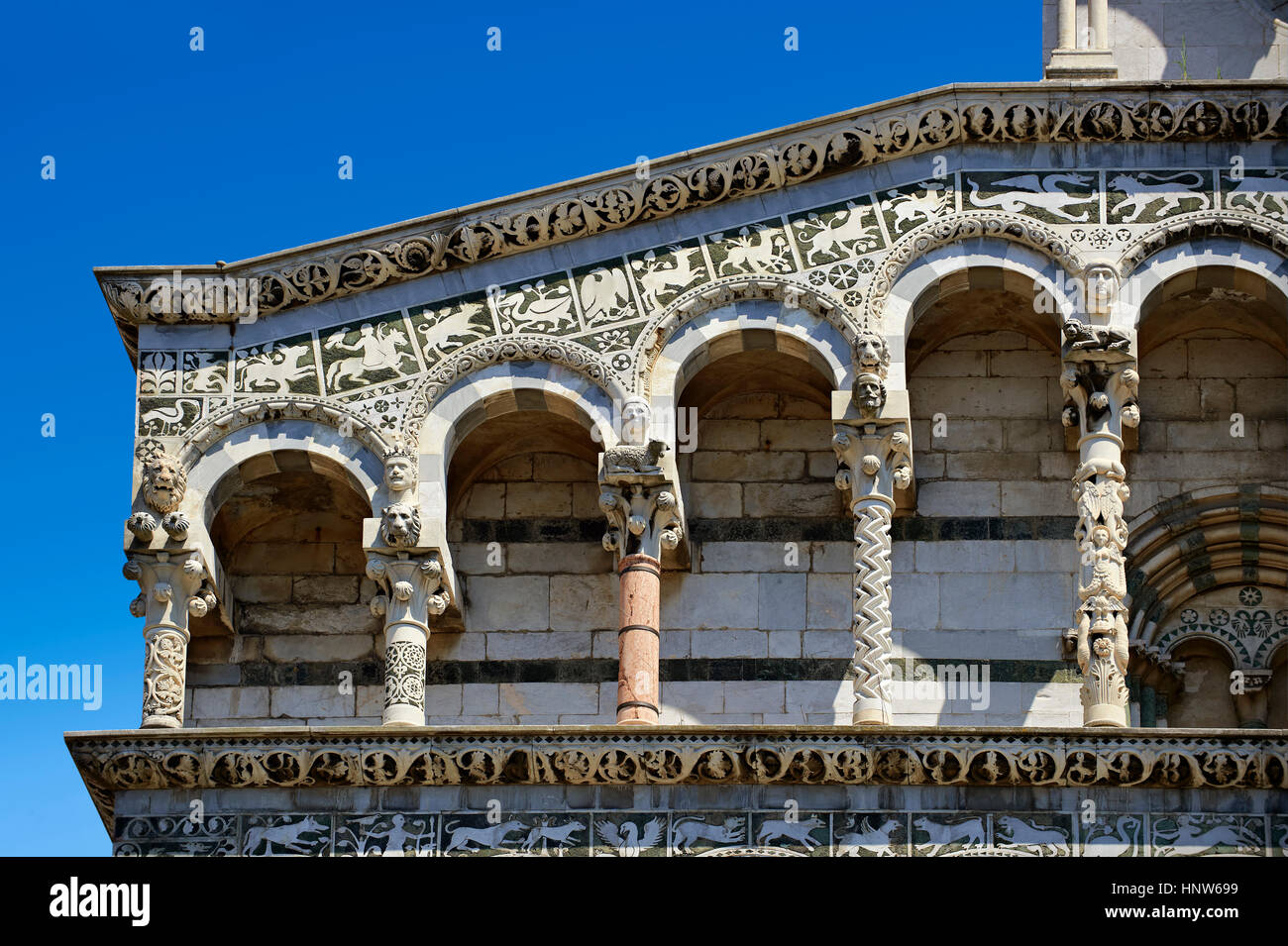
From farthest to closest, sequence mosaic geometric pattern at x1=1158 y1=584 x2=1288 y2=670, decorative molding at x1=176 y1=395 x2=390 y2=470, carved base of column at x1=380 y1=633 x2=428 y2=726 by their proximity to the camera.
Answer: mosaic geometric pattern at x1=1158 y1=584 x2=1288 y2=670
decorative molding at x1=176 y1=395 x2=390 y2=470
carved base of column at x1=380 y1=633 x2=428 y2=726

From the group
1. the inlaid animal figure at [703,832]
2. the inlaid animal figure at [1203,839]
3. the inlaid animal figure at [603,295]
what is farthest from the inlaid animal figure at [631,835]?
the inlaid animal figure at [603,295]

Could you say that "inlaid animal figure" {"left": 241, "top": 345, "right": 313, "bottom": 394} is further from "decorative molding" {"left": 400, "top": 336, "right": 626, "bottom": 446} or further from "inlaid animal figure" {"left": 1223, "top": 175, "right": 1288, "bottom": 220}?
"inlaid animal figure" {"left": 1223, "top": 175, "right": 1288, "bottom": 220}

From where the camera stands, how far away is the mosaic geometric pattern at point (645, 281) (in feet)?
73.5

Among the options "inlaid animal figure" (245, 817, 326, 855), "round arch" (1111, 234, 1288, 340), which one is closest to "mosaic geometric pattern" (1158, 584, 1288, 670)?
"round arch" (1111, 234, 1288, 340)

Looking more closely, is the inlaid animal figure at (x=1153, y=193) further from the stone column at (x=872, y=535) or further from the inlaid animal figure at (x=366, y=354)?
the inlaid animal figure at (x=366, y=354)

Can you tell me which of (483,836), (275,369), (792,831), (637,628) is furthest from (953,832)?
(275,369)

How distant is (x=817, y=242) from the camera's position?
2253cm

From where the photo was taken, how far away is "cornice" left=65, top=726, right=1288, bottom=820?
808 inches

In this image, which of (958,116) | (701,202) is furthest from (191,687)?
(958,116)

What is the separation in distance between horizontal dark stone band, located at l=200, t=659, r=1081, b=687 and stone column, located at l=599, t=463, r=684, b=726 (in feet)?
2.18

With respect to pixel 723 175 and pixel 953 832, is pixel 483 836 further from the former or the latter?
pixel 723 175

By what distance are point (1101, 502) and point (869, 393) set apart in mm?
1541

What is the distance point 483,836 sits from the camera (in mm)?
20688
